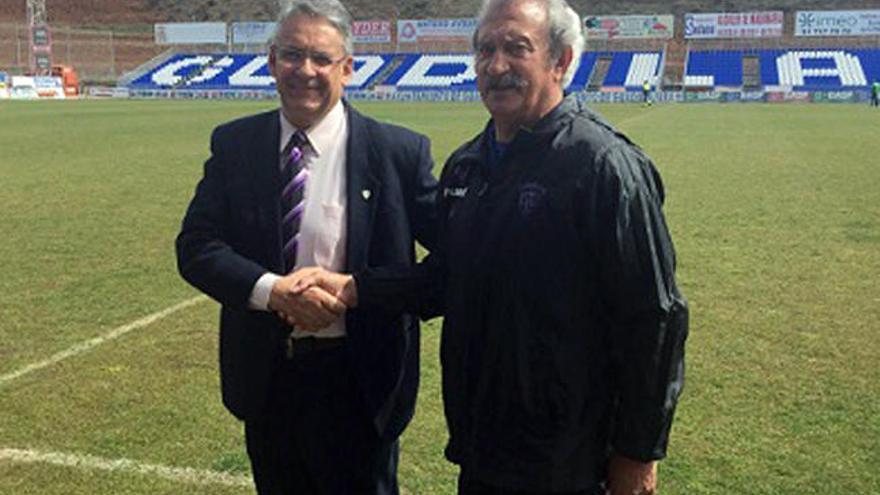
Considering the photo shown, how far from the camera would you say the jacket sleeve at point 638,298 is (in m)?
2.10

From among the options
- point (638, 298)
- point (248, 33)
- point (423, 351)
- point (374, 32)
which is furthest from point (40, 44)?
point (638, 298)

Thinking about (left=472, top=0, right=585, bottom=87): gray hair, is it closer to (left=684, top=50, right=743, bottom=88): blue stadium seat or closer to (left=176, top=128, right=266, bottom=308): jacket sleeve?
(left=176, top=128, right=266, bottom=308): jacket sleeve

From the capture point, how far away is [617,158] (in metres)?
2.12

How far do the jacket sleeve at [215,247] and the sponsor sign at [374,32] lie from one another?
219ft

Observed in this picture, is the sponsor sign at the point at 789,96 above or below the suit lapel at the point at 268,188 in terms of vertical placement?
below

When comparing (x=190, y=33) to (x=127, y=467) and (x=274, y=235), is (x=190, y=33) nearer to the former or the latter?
(x=127, y=467)

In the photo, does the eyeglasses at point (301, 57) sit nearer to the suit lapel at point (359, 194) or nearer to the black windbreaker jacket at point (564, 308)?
the suit lapel at point (359, 194)

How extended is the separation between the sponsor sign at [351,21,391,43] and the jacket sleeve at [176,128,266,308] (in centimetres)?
6680

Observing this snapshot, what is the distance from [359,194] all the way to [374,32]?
67.5 m

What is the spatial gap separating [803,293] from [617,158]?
598cm

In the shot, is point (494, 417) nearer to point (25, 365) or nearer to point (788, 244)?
point (25, 365)

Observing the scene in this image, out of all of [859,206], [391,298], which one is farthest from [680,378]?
[859,206]

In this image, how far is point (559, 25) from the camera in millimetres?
2271

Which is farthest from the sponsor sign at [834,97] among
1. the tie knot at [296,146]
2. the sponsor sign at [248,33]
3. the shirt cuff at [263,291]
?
the shirt cuff at [263,291]
